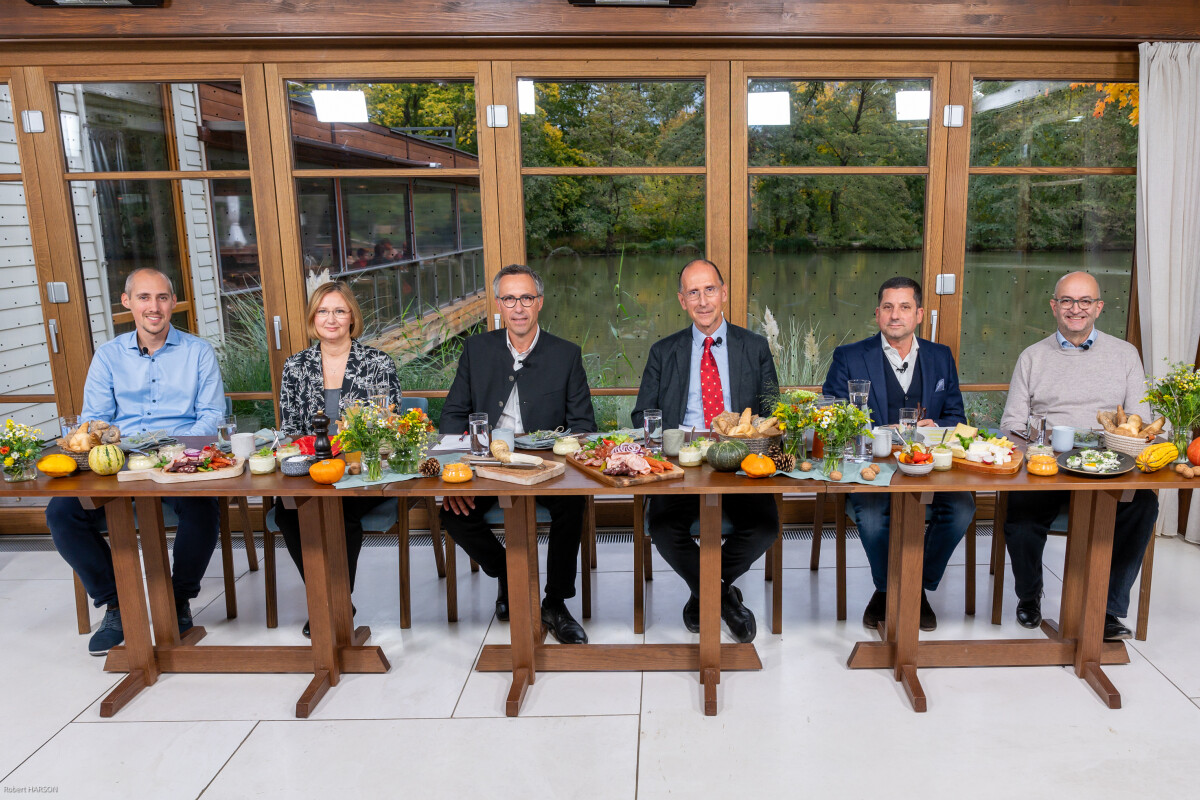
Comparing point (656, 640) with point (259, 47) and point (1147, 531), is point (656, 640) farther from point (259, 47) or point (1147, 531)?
point (259, 47)

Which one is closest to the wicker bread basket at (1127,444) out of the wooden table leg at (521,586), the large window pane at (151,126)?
the wooden table leg at (521,586)

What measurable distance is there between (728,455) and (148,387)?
2.45 m

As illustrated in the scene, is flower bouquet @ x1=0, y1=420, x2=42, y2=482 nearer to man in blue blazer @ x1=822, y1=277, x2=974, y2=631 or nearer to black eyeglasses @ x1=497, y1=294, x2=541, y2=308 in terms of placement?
black eyeglasses @ x1=497, y1=294, x2=541, y2=308

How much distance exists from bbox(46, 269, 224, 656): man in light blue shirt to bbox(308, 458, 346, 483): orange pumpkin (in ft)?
3.26

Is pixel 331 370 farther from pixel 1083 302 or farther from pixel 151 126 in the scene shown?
pixel 1083 302

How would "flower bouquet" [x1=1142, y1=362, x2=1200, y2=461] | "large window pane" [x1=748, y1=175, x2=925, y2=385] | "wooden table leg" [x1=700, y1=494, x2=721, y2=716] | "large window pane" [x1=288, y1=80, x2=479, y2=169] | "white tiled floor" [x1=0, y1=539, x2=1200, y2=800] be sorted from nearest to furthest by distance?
"white tiled floor" [x1=0, y1=539, x2=1200, y2=800]
"flower bouquet" [x1=1142, y1=362, x2=1200, y2=461]
"wooden table leg" [x1=700, y1=494, x2=721, y2=716]
"large window pane" [x1=288, y1=80, x2=479, y2=169]
"large window pane" [x1=748, y1=175, x2=925, y2=385]

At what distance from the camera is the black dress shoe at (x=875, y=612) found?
3.27 m

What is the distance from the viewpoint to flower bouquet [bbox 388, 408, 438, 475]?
2.64 m

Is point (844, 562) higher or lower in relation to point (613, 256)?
lower

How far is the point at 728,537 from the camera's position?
3109 mm

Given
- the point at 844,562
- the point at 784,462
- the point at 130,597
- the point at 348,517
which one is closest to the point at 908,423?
the point at 784,462

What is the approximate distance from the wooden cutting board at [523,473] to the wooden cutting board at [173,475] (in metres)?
0.81

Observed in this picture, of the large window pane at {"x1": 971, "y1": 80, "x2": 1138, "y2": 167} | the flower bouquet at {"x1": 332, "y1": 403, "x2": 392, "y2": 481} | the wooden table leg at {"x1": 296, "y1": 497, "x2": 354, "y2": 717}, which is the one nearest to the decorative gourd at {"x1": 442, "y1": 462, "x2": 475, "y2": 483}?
the flower bouquet at {"x1": 332, "y1": 403, "x2": 392, "y2": 481}

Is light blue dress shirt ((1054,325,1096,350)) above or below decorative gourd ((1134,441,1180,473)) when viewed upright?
above
